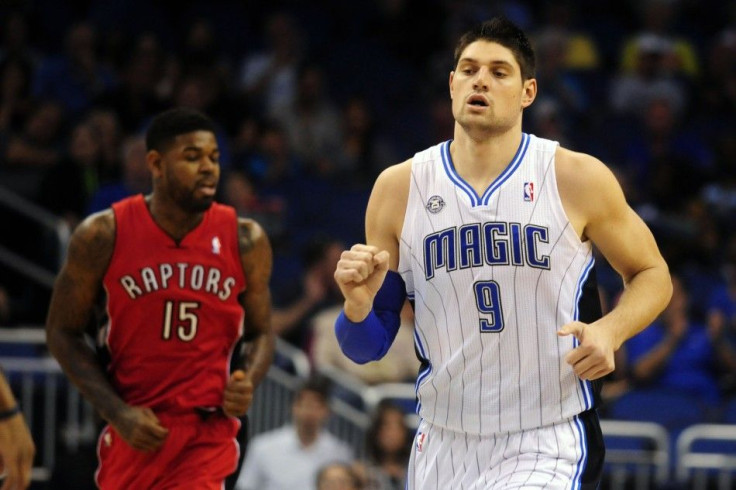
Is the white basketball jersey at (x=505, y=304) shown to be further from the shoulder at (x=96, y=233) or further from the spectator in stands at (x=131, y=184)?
the spectator in stands at (x=131, y=184)

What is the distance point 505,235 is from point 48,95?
8.56m

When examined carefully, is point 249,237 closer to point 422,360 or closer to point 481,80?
point 422,360

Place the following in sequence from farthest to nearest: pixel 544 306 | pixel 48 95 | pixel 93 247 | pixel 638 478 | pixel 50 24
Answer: pixel 50 24 < pixel 48 95 < pixel 638 478 < pixel 93 247 < pixel 544 306

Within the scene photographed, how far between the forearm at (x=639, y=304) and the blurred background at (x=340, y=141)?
5232 mm

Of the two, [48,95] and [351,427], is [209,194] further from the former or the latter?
[48,95]

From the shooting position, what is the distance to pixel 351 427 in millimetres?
10461

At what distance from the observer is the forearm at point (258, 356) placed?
20.2ft

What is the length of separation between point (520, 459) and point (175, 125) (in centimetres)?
239

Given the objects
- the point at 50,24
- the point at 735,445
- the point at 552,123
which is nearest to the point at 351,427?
the point at 735,445

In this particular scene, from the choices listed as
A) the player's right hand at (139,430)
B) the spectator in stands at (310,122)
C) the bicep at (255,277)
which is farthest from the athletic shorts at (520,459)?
the spectator in stands at (310,122)

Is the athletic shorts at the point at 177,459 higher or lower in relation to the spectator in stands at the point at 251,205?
lower

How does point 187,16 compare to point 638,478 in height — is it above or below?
above

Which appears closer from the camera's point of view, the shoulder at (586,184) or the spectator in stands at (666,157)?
the shoulder at (586,184)

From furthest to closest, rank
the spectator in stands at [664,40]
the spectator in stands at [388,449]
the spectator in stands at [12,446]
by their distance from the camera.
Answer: the spectator in stands at [664,40] < the spectator in stands at [388,449] < the spectator in stands at [12,446]
